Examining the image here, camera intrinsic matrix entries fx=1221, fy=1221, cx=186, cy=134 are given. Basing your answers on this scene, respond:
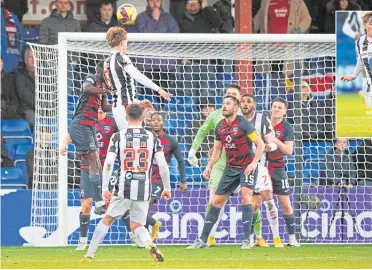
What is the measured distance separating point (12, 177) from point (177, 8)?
13.5 feet

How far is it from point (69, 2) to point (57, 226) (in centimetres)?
467

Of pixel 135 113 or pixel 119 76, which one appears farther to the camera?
pixel 119 76

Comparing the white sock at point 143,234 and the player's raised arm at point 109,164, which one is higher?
the player's raised arm at point 109,164

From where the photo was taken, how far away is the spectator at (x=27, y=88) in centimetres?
1895

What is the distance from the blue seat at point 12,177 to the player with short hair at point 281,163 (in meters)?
4.29

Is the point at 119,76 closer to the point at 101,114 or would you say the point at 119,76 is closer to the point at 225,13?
the point at 101,114

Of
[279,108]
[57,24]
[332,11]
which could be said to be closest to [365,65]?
[279,108]

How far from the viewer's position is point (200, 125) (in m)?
17.6

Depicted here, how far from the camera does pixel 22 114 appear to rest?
19.2 meters

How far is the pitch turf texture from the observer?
11.6m

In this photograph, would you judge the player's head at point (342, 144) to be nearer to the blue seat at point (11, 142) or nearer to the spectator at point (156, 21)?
the spectator at point (156, 21)

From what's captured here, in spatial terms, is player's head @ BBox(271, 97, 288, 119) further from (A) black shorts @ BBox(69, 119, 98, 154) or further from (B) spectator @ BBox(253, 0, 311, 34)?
(B) spectator @ BBox(253, 0, 311, 34)

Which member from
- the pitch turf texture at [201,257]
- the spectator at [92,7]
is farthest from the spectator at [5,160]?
the pitch turf texture at [201,257]

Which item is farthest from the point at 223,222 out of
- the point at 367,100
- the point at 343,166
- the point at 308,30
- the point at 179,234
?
the point at 308,30
